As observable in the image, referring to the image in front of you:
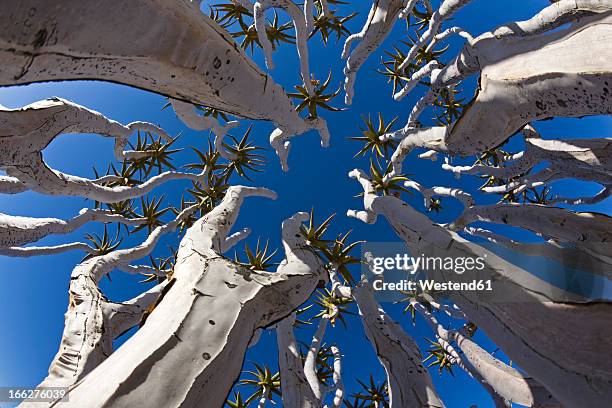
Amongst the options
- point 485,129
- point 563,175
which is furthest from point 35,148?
point 563,175

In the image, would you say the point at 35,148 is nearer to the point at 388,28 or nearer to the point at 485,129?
the point at 485,129

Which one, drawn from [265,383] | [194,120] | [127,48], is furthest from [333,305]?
[127,48]

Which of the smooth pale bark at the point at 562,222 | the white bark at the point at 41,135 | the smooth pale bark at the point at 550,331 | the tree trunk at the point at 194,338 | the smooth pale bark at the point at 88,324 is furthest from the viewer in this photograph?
the smooth pale bark at the point at 562,222

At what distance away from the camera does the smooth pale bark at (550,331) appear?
1.78m

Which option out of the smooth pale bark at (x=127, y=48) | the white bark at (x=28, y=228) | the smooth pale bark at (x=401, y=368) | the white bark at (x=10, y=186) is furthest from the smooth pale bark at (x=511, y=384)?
the white bark at (x=10, y=186)

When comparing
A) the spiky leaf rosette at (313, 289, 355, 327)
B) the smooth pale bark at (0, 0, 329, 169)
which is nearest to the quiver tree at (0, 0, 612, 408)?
the smooth pale bark at (0, 0, 329, 169)

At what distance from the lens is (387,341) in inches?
148

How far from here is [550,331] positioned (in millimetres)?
2043

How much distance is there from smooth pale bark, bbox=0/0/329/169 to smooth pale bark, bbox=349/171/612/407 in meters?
2.63

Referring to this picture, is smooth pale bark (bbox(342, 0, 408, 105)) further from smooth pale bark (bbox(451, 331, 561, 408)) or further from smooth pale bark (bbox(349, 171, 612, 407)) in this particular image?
smooth pale bark (bbox(451, 331, 561, 408))

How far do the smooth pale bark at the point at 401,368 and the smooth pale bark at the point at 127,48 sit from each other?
314cm

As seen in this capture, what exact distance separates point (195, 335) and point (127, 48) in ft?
4.75

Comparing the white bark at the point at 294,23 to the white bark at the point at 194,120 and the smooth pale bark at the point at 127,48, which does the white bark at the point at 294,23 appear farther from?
the smooth pale bark at the point at 127,48

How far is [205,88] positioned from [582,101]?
2237mm
